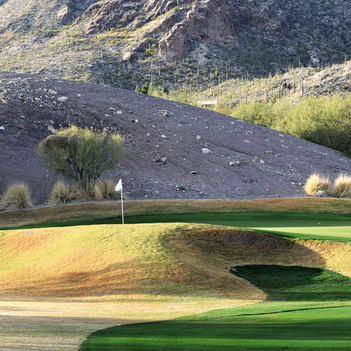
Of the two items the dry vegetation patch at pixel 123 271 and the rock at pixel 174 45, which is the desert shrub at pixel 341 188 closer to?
the dry vegetation patch at pixel 123 271

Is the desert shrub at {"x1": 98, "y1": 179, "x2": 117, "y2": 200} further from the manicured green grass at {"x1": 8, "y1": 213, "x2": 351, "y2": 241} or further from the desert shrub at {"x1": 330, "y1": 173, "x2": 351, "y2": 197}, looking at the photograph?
the desert shrub at {"x1": 330, "y1": 173, "x2": 351, "y2": 197}

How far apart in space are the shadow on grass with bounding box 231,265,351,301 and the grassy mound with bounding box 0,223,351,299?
316 millimetres

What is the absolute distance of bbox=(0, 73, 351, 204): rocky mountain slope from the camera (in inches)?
1056

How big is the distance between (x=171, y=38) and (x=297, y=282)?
203 ft

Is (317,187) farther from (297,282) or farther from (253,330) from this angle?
(253,330)

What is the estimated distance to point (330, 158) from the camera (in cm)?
3259

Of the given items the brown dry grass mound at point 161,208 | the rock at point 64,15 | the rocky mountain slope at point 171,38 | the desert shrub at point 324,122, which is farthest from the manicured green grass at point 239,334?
the rock at point 64,15

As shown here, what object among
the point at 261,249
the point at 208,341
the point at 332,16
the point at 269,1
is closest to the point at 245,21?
the point at 269,1

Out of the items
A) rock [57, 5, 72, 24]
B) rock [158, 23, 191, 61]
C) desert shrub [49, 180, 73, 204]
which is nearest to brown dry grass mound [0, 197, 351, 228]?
desert shrub [49, 180, 73, 204]

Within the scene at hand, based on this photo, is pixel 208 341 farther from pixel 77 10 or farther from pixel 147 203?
pixel 77 10

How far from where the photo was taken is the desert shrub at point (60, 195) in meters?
23.0

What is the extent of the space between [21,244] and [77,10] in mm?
76621

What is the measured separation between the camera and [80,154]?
23156 mm

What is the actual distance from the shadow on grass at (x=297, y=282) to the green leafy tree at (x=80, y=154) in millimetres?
13528
